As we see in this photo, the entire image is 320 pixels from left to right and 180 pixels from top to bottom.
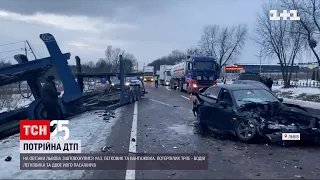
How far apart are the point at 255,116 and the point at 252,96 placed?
1.36m

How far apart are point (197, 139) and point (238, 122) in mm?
1253

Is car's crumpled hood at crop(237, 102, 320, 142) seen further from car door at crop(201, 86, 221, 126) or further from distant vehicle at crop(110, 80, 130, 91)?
distant vehicle at crop(110, 80, 130, 91)

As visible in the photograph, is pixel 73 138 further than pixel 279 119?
Yes

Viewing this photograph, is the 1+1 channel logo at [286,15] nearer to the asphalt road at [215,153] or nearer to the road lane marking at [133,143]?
the road lane marking at [133,143]

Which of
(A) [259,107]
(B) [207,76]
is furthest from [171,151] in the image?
(B) [207,76]

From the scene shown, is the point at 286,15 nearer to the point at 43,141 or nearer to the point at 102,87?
the point at 102,87

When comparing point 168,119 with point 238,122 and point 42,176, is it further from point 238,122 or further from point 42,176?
point 42,176

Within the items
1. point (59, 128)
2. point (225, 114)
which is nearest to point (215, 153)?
point (225, 114)

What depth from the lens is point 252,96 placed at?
9930 mm

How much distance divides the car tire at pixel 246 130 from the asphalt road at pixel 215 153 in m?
0.22

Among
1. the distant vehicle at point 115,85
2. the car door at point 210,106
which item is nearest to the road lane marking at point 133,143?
the car door at point 210,106

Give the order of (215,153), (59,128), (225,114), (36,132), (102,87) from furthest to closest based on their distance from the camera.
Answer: (102,87) < (59,128) < (225,114) < (36,132) < (215,153)

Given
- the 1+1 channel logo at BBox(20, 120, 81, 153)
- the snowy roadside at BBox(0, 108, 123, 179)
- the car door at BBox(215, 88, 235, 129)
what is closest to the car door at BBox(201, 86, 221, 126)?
the car door at BBox(215, 88, 235, 129)

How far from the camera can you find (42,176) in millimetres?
5910
